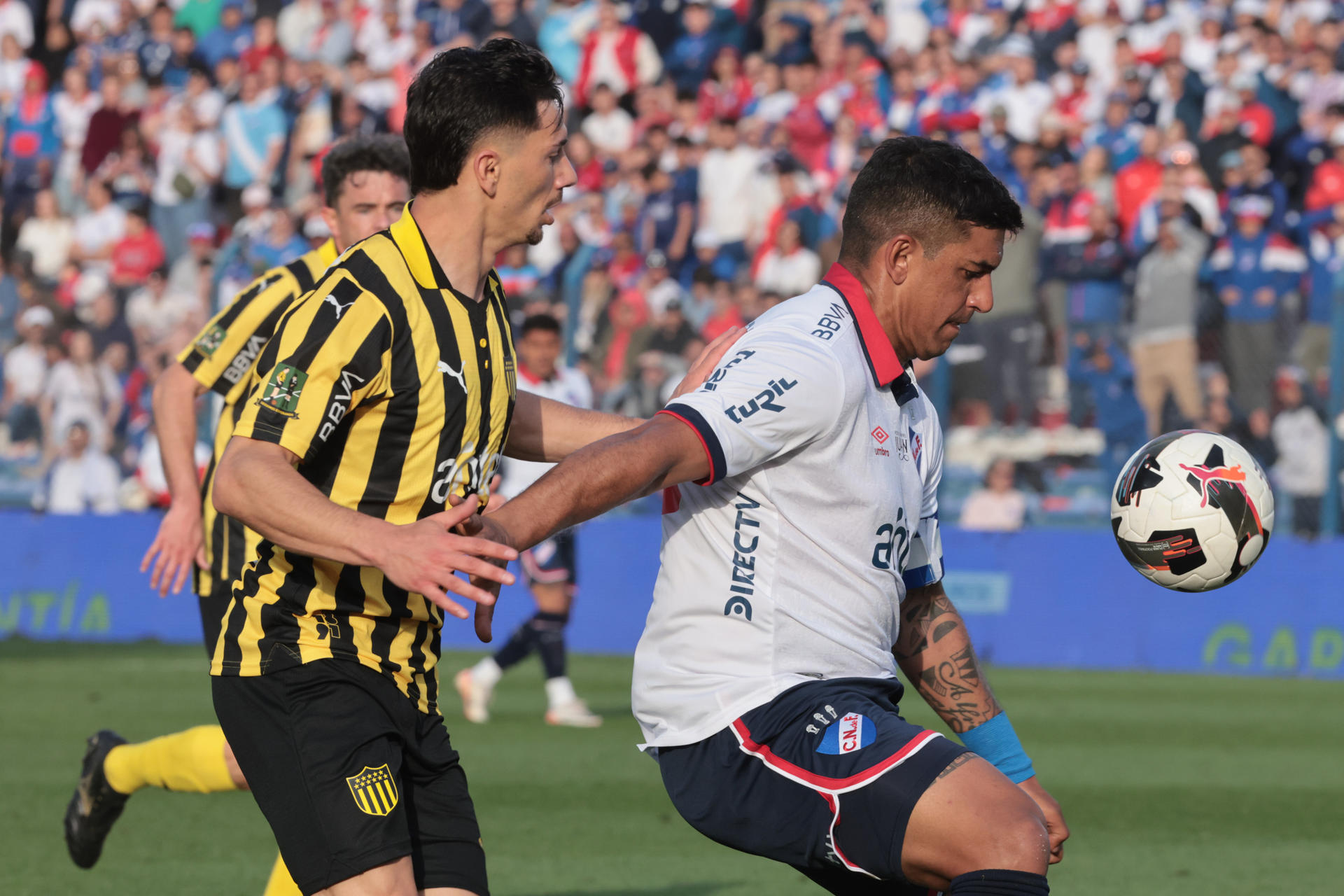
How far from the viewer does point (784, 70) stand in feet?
59.4

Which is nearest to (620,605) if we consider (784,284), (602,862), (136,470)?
(784,284)

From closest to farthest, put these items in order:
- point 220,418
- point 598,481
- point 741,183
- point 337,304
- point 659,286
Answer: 1. point 598,481
2. point 337,304
3. point 220,418
4. point 659,286
5. point 741,183

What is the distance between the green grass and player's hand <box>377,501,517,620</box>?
3226 millimetres

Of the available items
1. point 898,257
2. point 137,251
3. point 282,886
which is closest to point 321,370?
point 898,257

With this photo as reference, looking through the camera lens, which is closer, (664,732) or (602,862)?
(664,732)

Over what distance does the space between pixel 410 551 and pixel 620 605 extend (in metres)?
11.7

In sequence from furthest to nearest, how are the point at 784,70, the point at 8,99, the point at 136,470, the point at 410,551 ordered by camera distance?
the point at 8,99, the point at 784,70, the point at 136,470, the point at 410,551

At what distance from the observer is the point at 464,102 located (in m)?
3.54

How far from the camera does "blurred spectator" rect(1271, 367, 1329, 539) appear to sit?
504 inches

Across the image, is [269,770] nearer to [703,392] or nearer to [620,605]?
[703,392]

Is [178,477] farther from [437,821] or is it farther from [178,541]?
[437,821]

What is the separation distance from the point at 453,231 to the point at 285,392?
57 centimetres

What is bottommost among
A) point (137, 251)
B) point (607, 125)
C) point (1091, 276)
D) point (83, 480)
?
point (83, 480)

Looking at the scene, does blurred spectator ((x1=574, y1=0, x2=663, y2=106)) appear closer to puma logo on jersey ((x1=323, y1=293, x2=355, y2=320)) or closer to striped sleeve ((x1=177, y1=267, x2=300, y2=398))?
striped sleeve ((x1=177, y1=267, x2=300, y2=398))
